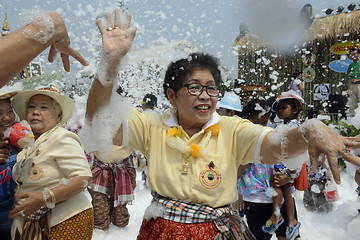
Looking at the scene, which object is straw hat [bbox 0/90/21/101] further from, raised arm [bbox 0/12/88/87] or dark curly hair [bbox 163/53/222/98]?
raised arm [bbox 0/12/88/87]

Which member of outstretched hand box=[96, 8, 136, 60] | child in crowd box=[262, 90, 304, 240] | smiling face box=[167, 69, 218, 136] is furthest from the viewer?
child in crowd box=[262, 90, 304, 240]

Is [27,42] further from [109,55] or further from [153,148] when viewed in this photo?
[153,148]

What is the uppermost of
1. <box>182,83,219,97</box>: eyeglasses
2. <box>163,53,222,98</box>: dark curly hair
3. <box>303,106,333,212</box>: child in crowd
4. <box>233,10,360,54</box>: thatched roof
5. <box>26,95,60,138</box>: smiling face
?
<box>233,10,360,54</box>: thatched roof

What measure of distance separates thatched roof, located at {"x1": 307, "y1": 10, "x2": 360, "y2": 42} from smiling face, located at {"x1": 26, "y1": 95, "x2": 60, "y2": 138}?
9.35m

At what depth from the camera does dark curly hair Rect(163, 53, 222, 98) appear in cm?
208

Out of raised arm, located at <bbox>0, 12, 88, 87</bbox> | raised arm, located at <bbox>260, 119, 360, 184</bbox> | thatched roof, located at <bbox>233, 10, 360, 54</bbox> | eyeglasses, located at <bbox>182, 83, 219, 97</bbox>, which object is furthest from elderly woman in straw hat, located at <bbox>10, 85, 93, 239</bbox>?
thatched roof, located at <bbox>233, 10, 360, 54</bbox>

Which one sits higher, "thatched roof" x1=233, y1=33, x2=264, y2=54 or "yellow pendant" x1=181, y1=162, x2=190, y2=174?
"thatched roof" x1=233, y1=33, x2=264, y2=54

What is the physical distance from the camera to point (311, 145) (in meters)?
1.49

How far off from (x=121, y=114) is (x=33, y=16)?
2.54 ft

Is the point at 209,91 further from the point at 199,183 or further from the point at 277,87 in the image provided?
the point at 277,87

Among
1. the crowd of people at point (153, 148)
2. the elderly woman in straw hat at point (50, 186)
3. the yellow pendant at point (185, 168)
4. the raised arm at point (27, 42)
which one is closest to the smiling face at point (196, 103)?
the crowd of people at point (153, 148)

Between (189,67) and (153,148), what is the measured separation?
21.8 inches

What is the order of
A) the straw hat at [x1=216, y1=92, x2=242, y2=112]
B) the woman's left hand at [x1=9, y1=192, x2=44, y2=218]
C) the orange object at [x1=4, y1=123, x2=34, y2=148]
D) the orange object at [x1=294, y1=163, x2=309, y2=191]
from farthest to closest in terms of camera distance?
the straw hat at [x1=216, y1=92, x2=242, y2=112] → the orange object at [x1=294, y1=163, x2=309, y2=191] → the orange object at [x1=4, y1=123, x2=34, y2=148] → the woman's left hand at [x1=9, y1=192, x2=44, y2=218]

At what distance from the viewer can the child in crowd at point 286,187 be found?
3510 mm
